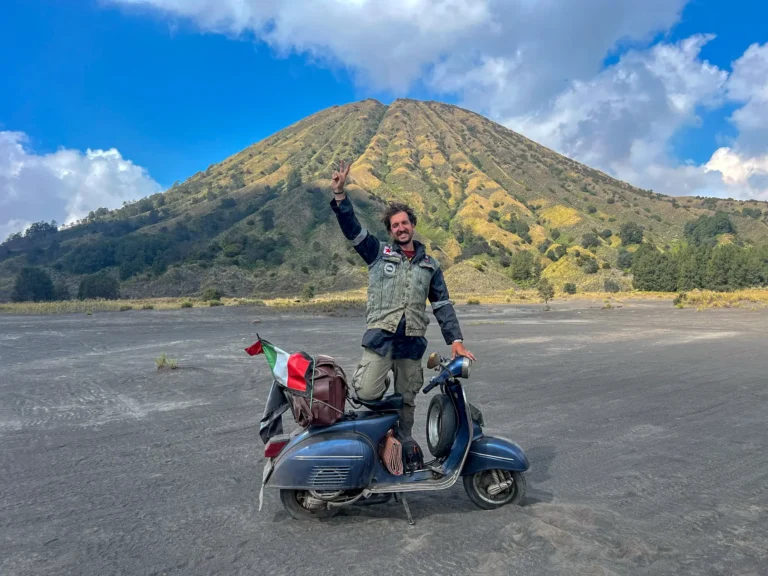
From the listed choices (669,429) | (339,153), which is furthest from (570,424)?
(339,153)

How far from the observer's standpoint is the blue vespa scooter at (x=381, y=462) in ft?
11.5

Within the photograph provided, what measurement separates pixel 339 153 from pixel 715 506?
14550 cm

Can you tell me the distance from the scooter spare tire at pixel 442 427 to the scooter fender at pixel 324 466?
24.2 inches

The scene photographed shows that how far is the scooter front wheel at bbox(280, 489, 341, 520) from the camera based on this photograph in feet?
11.9

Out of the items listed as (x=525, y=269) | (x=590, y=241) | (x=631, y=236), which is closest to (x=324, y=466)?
(x=525, y=269)

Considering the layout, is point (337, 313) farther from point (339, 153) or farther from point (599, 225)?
point (339, 153)

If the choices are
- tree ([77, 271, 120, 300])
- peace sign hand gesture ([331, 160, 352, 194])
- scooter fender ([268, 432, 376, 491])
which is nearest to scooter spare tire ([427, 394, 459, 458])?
scooter fender ([268, 432, 376, 491])

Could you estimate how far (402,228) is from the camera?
13.3 feet

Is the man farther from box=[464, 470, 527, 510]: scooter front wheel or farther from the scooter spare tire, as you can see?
box=[464, 470, 527, 510]: scooter front wheel

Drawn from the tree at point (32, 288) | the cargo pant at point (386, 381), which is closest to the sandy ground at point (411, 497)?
the cargo pant at point (386, 381)

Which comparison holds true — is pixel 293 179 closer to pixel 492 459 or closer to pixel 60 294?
pixel 60 294

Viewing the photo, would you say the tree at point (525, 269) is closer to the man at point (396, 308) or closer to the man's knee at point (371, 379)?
the man at point (396, 308)

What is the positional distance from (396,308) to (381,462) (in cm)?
110

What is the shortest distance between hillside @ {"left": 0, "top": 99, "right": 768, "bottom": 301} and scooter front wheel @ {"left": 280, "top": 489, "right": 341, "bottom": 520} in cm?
5675
